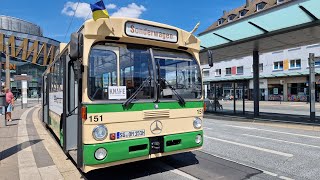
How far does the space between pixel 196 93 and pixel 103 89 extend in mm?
2197

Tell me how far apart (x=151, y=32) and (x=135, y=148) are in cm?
229

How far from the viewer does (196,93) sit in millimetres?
6285

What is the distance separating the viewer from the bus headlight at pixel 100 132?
190 inches

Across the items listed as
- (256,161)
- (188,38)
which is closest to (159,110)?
(188,38)

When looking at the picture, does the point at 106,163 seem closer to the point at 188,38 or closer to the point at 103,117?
the point at 103,117

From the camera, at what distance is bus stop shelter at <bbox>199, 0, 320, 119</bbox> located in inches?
442

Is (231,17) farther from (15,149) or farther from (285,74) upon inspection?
(15,149)

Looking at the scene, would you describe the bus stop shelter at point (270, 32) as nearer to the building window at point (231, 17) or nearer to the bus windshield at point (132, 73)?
the bus windshield at point (132, 73)

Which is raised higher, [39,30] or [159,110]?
[39,30]

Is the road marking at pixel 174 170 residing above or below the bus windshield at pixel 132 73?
below

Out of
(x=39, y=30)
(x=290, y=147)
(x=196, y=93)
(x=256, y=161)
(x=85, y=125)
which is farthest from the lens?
(x=39, y=30)

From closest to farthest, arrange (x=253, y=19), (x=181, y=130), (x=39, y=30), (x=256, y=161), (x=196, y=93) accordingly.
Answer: (x=181, y=130), (x=196, y=93), (x=256, y=161), (x=253, y=19), (x=39, y=30)

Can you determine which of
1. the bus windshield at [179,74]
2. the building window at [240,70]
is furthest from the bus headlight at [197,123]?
the building window at [240,70]

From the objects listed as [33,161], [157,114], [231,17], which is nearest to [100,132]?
[157,114]
